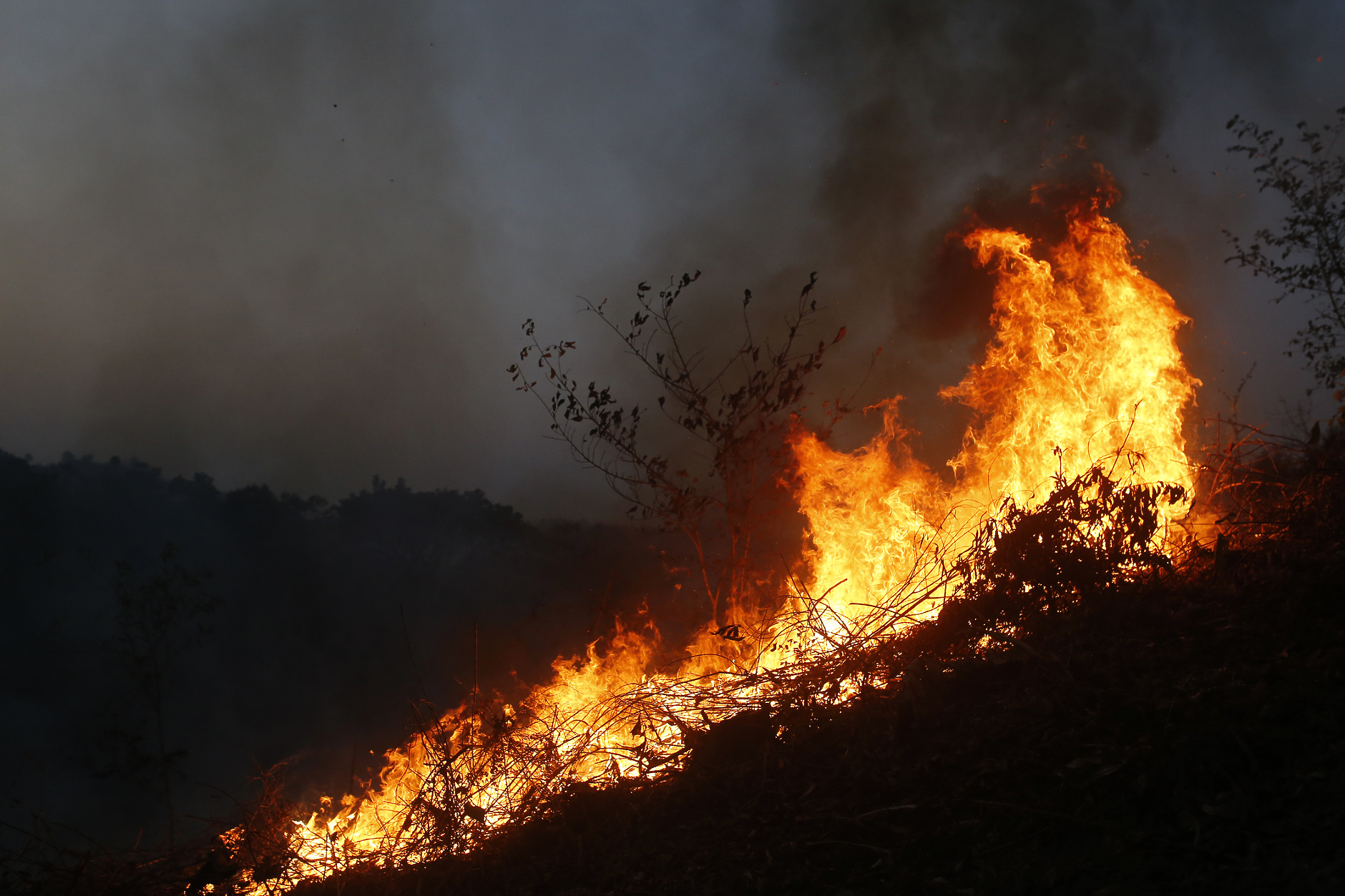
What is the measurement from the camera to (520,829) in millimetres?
4766

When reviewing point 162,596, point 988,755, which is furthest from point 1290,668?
point 162,596

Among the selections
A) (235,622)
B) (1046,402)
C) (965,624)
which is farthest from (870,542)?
(235,622)

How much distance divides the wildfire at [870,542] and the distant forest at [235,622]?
4.57m

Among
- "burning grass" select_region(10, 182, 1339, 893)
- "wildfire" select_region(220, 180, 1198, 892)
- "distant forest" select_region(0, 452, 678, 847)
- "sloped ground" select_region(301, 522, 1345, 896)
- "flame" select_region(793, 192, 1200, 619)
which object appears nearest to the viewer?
"sloped ground" select_region(301, 522, 1345, 896)

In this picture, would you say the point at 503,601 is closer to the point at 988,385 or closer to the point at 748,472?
the point at 748,472

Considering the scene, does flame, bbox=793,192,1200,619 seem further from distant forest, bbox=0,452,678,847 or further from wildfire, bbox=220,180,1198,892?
distant forest, bbox=0,452,678,847

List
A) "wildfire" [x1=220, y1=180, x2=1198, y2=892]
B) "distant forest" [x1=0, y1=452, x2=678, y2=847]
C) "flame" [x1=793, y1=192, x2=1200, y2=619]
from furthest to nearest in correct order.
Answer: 1. "distant forest" [x1=0, y1=452, x2=678, y2=847]
2. "flame" [x1=793, y1=192, x2=1200, y2=619]
3. "wildfire" [x1=220, y1=180, x2=1198, y2=892]

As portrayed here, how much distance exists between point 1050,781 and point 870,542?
17.4ft

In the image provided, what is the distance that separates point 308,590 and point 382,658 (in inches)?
145

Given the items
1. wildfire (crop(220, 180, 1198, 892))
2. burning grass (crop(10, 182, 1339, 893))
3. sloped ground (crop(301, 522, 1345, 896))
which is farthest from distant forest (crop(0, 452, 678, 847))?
sloped ground (crop(301, 522, 1345, 896))

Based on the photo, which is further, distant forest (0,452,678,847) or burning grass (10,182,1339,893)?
distant forest (0,452,678,847)

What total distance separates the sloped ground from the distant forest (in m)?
7.40

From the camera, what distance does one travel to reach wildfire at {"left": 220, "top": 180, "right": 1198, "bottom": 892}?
524 cm

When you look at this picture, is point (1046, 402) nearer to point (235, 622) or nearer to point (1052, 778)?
point (1052, 778)
